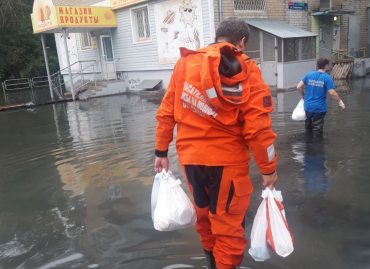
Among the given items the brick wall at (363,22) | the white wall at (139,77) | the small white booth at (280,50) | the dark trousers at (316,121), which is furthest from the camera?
the brick wall at (363,22)

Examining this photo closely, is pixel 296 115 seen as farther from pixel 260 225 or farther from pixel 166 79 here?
pixel 166 79

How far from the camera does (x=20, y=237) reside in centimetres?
345

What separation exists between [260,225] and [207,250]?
20.5 inches

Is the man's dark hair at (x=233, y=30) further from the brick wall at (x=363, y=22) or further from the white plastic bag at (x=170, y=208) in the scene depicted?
the brick wall at (x=363, y=22)

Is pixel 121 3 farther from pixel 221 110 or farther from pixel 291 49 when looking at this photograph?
pixel 221 110

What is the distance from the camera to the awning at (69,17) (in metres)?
15.5

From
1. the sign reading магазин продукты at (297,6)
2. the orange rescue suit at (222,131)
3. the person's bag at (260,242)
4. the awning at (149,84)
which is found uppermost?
the sign reading магазин продукты at (297,6)

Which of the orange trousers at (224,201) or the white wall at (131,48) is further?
the white wall at (131,48)

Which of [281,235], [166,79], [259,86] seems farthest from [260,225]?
[166,79]

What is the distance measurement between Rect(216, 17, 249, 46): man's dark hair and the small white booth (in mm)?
11936

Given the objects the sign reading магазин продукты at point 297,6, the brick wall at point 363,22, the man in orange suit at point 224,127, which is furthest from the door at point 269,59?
the man in orange suit at point 224,127

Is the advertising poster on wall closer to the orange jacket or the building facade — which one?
the building facade

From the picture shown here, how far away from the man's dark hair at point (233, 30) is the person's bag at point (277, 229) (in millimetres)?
1034

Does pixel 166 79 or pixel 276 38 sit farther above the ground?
pixel 276 38
